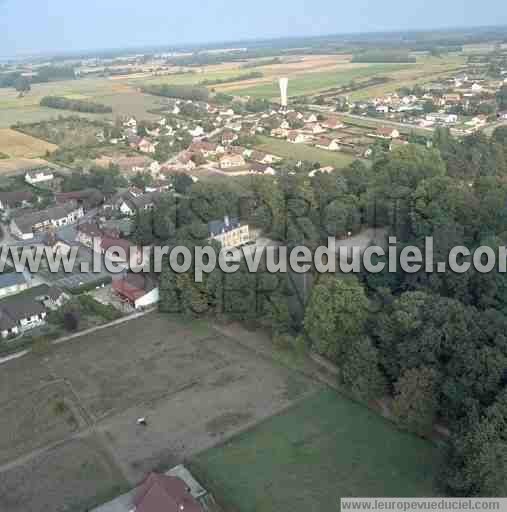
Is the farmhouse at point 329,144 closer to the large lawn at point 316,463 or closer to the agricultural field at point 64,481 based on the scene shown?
the large lawn at point 316,463

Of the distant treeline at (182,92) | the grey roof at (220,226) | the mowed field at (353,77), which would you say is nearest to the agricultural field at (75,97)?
the distant treeline at (182,92)

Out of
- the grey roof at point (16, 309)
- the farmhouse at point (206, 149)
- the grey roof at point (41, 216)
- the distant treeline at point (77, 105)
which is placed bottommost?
the grey roof at point (16, 309)

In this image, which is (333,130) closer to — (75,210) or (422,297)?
(75,210)

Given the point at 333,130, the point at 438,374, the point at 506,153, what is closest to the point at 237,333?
the point at 438,374

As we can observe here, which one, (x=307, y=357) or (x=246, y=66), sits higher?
(x=246, y=66)

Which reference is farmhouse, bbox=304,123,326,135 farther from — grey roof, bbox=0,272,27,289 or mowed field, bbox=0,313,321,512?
mowed field, bbox=0,313,321,512

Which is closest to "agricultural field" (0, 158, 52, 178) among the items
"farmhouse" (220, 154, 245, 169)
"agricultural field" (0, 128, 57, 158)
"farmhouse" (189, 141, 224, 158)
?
"agricultural field" (0, 128, 57, 158)
